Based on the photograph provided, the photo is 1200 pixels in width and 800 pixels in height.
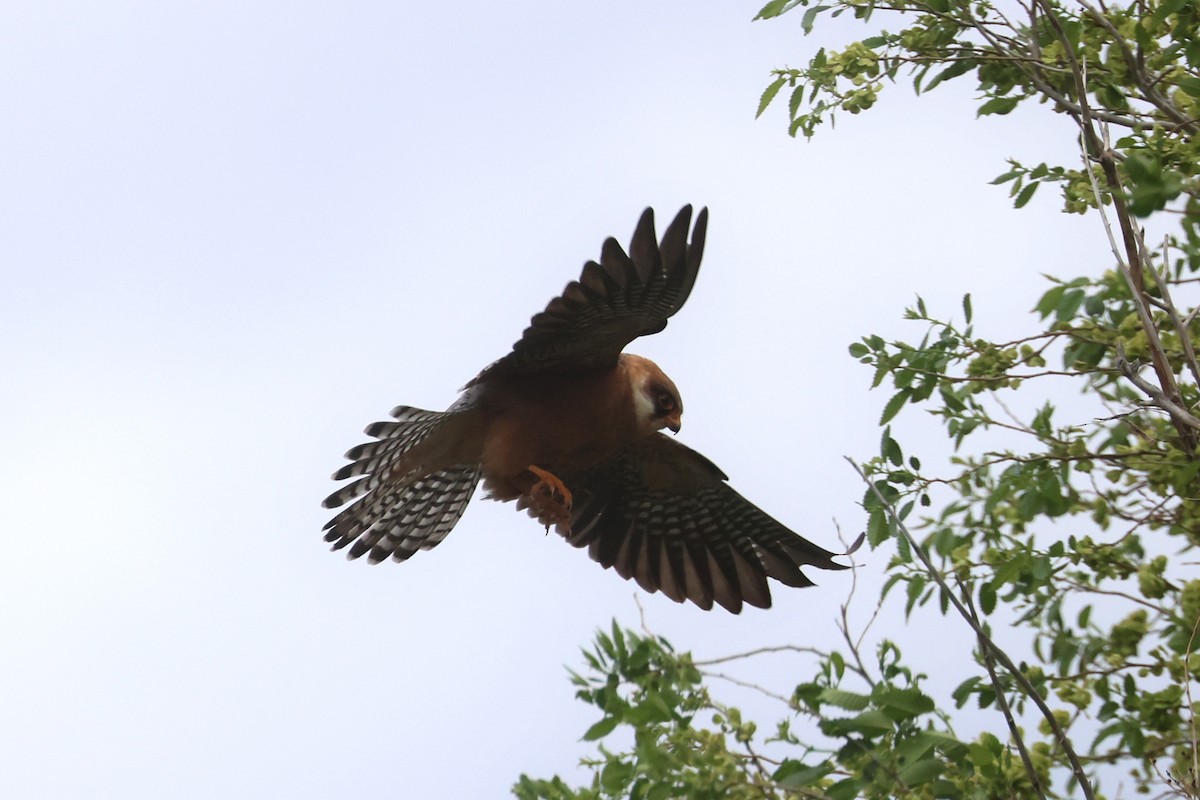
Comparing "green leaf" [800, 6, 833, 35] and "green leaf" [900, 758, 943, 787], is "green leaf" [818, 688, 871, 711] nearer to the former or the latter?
"green leaf" [900, 758, 943, 787]

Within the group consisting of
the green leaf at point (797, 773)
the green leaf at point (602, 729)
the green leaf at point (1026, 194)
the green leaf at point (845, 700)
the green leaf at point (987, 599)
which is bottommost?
the green leaf at point (797, 773)

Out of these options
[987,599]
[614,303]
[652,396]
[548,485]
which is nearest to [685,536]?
[548,485]

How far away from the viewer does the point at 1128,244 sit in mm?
3730

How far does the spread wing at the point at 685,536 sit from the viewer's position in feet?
22.4

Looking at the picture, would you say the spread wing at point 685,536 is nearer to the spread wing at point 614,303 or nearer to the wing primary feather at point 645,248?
the spread wing at point 614,303

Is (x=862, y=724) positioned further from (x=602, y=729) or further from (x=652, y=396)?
(x=652, y=396)

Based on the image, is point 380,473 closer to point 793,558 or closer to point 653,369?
point 653,369

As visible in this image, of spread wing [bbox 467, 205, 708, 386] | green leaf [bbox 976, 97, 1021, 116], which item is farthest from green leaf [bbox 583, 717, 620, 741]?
green leaf [bbox 976, 97, 1021, 116]

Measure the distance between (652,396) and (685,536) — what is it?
1.41 m

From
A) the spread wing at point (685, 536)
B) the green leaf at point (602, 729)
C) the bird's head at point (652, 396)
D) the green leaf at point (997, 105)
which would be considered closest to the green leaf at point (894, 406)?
the green leaf at point (997, 105)

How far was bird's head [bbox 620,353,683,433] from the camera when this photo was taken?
228 inches

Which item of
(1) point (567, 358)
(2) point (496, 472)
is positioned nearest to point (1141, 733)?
(1) point (567, 358)

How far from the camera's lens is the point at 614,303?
16.5 ft

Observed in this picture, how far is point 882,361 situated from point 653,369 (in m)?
2.00
